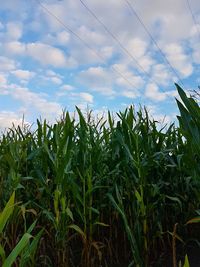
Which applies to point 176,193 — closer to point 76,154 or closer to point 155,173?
point 155,173

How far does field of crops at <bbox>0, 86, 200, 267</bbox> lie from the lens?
273 cm

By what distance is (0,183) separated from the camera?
316 cm

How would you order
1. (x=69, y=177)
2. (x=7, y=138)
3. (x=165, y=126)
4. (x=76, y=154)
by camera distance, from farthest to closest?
(x=7, y=138)
(x=165, y=126)
(x=76, y=154)
(x=69, y=177)

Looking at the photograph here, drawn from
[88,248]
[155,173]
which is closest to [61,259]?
[88,248]

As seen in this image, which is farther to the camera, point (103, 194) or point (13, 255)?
point (103, 194)

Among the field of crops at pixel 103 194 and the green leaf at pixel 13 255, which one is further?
the field of crops at pixel 103 194

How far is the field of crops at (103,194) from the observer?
2.73 metres

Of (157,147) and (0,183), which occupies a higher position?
(157,147)

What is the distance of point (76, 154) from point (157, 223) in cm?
82

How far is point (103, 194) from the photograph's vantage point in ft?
10.4

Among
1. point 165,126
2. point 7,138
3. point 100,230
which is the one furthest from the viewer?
point 7,138

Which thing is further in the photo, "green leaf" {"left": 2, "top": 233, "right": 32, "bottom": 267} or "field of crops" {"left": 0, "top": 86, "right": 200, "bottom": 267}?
"field of crops" {"left": 0, "top": 86, "right": 200, "bottom": 267}

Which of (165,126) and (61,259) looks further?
(165,126)

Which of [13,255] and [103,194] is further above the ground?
[103,194]
